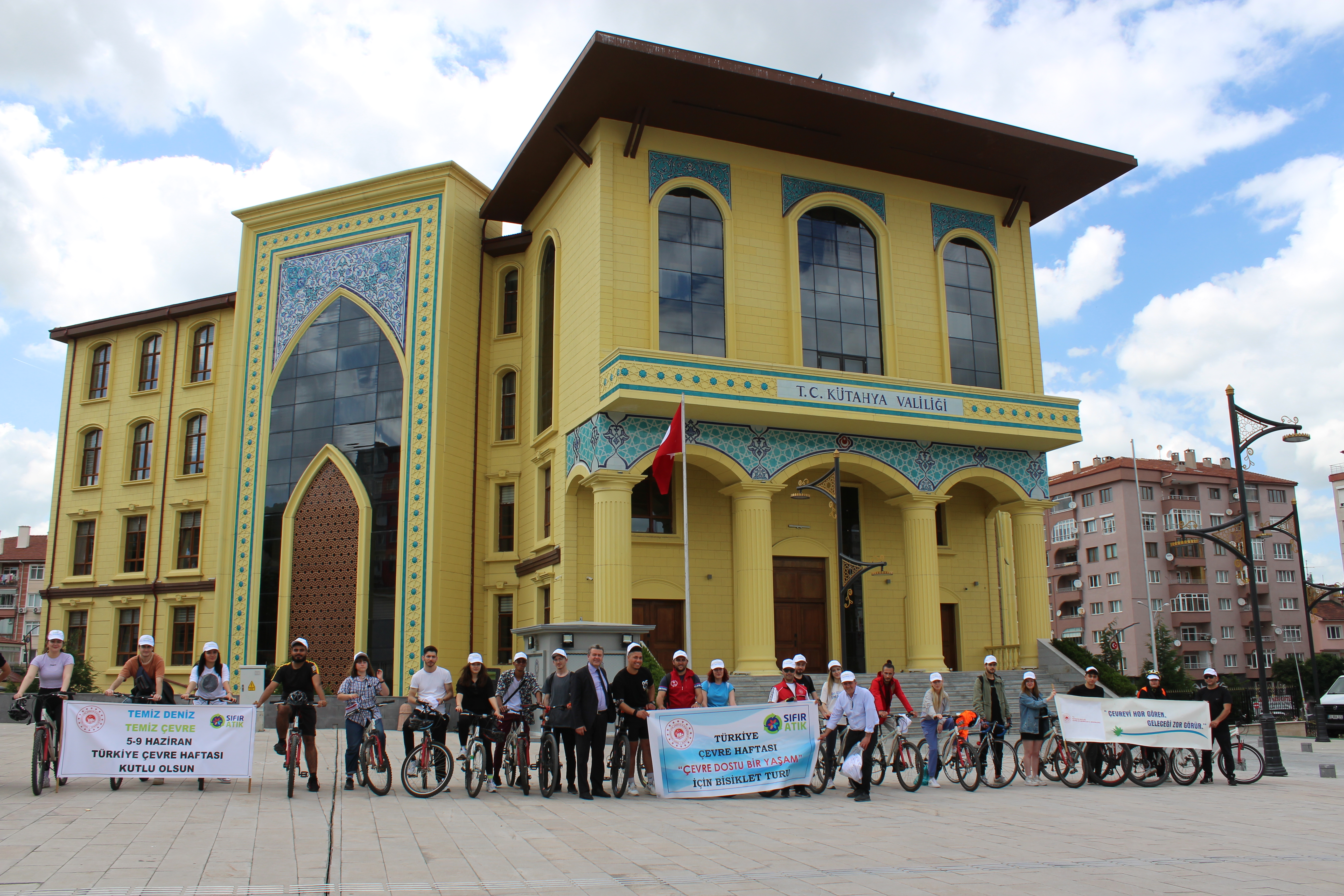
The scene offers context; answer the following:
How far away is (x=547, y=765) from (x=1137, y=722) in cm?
803

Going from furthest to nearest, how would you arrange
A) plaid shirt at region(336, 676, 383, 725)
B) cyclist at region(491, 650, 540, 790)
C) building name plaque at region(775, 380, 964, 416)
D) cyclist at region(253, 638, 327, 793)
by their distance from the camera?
building name plaque at region(775, 380, 964, 416) → cyclist at region(491, 650, 540, 790) → cyclist at region(253, 638, 327, 793) → plaid shirt at region(336, 676, 383, 725)

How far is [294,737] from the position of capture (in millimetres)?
12203

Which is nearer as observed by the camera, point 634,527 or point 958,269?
point 634,527

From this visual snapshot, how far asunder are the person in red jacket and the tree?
2058 cm

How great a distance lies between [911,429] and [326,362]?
15.7 metres

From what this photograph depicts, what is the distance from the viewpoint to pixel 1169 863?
8.30 metres

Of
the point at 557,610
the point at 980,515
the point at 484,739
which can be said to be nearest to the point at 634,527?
the point at 557,610

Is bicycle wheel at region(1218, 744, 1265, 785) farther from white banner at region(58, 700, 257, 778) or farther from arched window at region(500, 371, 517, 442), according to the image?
arched window at region(500, 371, 517, 442)

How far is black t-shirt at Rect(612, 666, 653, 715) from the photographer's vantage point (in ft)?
43.0

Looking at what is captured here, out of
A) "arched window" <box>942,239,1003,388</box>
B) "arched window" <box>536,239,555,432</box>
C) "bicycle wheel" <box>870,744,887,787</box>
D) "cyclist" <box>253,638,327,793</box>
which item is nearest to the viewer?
"cyclist" <box>253,638,327,793</box>

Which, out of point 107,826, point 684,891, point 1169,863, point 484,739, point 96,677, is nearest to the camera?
point 684,891

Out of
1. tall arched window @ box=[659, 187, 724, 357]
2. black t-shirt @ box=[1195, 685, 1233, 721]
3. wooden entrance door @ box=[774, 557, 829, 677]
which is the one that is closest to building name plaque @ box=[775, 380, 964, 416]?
tall arched window @ box=[659, 187, 724, 357]

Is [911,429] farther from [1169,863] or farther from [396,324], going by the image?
[1169,863]

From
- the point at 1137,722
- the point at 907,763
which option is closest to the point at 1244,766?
the point at 1137,722
